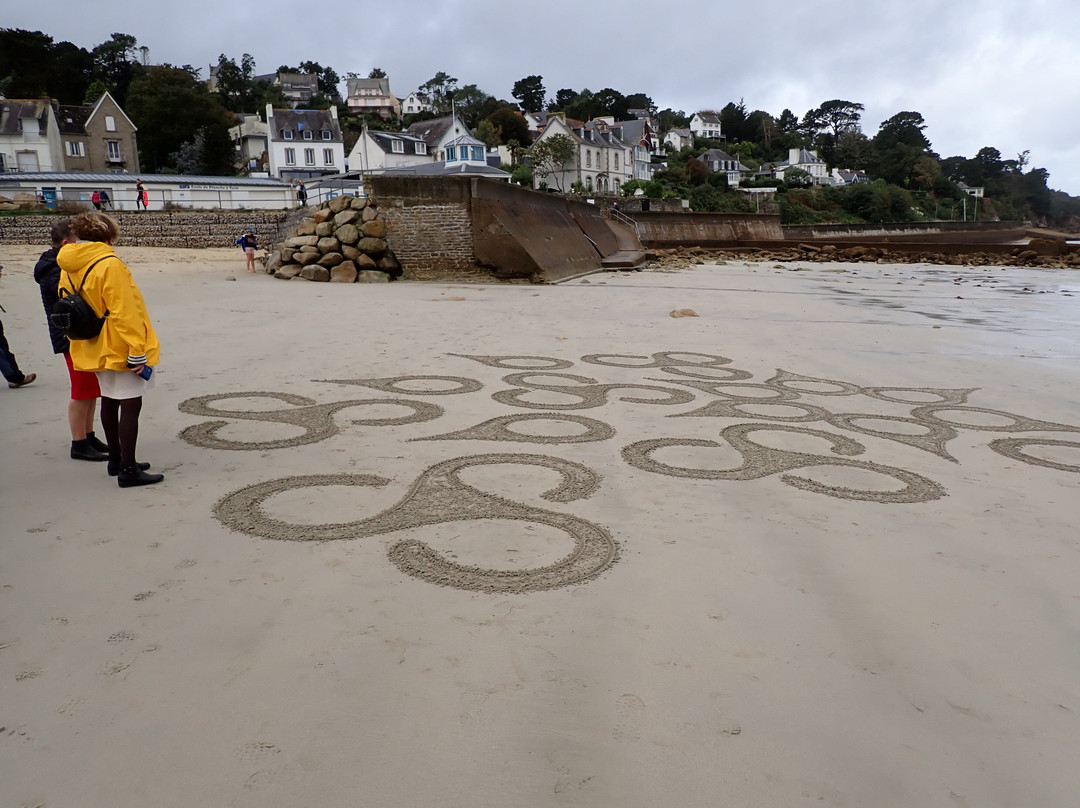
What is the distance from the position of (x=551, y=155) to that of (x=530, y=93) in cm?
6543

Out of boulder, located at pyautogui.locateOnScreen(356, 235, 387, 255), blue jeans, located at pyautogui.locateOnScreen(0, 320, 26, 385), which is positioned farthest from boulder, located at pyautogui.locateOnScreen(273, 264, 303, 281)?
blue jeans, located at pyautogui.locateOnScreen(0, 320, 26, 385)

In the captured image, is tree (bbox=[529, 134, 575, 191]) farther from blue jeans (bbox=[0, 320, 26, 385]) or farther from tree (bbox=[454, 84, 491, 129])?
blue jeans (bbox=[0, 320, 26, 385])

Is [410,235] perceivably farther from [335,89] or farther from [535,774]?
[335,89]

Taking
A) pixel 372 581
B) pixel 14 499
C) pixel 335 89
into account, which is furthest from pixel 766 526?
pixel 335 89

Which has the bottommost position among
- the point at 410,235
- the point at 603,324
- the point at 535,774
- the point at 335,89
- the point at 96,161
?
the point at 535,774

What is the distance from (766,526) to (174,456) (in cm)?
292

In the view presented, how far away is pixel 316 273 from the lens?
1367 centimetres

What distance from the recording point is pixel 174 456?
3.78 metres

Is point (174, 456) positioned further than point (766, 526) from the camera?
Yes

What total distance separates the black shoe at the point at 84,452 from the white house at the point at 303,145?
6510cm

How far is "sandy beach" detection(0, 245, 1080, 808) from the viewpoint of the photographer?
1.65 metres

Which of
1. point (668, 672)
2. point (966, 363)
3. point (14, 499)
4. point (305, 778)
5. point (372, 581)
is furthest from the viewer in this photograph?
point (966, 363)

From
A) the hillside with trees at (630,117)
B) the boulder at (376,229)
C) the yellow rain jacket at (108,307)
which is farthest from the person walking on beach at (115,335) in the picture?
the hillside with trees at (630,117)

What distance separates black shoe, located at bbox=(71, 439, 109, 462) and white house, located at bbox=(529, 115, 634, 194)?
60010mm
